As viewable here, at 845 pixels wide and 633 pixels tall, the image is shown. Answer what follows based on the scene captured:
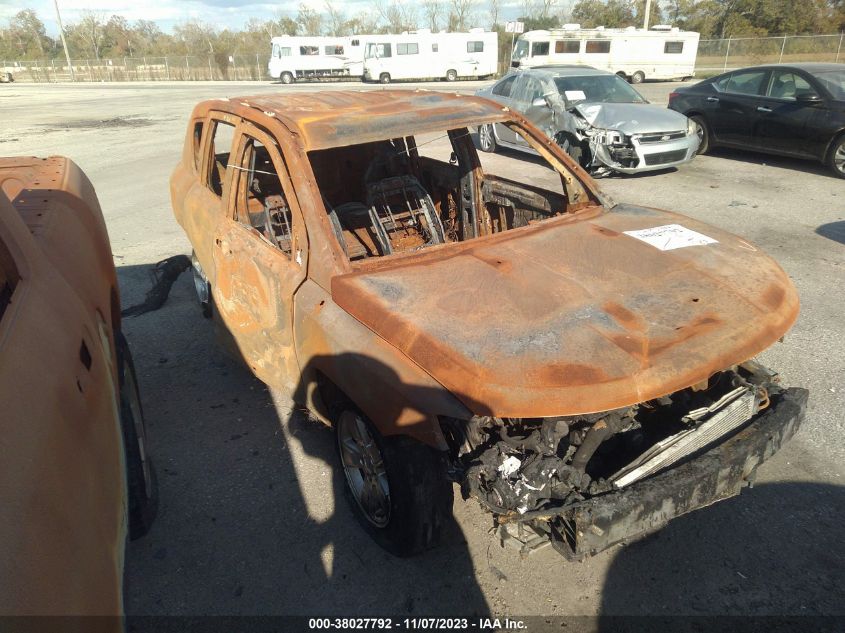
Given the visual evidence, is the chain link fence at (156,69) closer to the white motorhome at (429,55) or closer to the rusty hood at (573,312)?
the white motorhome at (429,55)

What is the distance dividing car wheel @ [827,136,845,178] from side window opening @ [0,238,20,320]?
10644 mm

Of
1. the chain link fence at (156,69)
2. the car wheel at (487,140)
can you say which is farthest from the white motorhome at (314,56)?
the car wheel at (487,140)

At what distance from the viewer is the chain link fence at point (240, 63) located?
93.8 feet

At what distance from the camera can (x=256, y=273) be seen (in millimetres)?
3209

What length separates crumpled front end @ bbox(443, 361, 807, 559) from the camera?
84.6 inches

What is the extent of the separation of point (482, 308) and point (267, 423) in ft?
6.28

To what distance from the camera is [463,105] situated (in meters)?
3.48

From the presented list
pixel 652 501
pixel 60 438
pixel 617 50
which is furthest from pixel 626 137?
pixel 617 50

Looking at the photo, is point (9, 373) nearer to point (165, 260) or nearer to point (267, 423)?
point (267, 423)

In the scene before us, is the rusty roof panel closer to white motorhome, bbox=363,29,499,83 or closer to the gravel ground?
the gravel ground

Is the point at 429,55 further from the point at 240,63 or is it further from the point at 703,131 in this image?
the point at 703,131

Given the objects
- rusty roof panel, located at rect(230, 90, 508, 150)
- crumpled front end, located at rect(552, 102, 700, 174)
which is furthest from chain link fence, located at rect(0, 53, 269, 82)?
rusty roof panel, located at rect(230, 90, 508, 150)

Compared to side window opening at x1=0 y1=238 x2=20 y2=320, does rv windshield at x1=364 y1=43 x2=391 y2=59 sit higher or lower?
higher

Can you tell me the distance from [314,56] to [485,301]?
121ft
